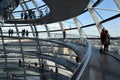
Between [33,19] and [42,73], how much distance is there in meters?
15.3

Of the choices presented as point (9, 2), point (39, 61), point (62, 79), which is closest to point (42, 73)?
point (39, 61)

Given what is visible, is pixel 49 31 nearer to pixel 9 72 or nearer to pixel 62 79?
pixel 62 79

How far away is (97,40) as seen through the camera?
26281 millimetres

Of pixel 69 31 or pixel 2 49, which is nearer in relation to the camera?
pixel 69 31

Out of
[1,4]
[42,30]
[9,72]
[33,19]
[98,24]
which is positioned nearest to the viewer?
[98,24]

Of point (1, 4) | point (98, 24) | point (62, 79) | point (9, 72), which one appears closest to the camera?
point (98, 24)

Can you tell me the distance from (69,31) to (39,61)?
507 inches

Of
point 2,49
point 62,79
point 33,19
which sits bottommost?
point 62,79

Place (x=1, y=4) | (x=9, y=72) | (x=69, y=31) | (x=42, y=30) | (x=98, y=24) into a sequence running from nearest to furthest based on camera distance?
1. (x=98, y=24)
2. (x=1, y=4)
3. (x=69, y=31)
4. (x=42, y=30)
5. (x=9, y=72)

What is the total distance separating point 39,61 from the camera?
47250mm

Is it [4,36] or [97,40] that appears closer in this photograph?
[97,40]

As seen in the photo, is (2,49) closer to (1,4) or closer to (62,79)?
(62,79)

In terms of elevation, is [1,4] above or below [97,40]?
above

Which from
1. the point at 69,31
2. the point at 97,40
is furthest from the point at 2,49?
the point at 97,40
